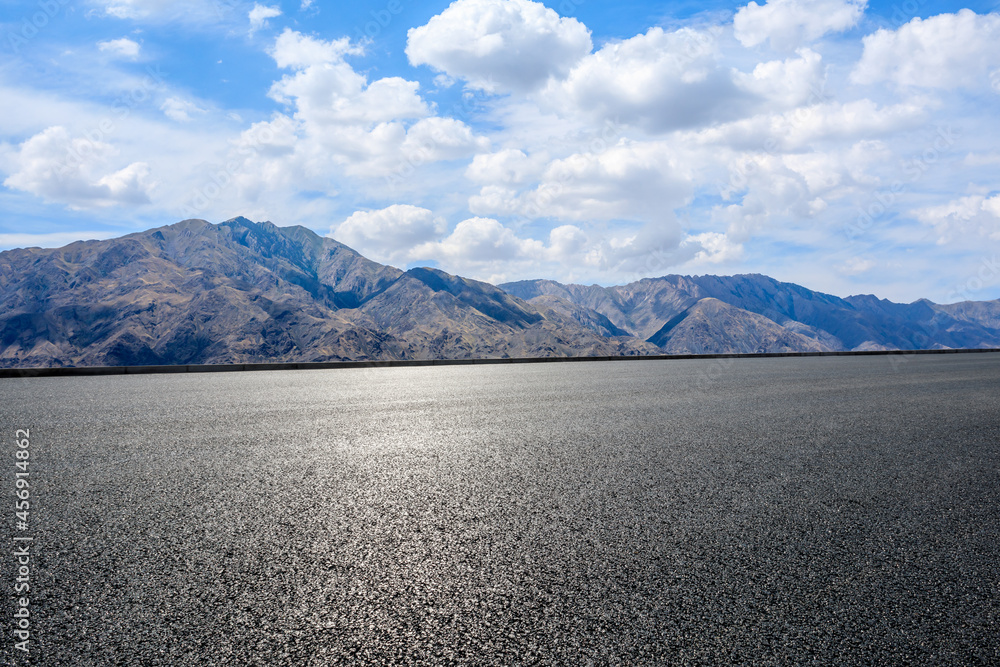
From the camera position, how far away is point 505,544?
3428 mm

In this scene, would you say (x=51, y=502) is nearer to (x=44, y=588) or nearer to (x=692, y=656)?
(x=44, y=588)

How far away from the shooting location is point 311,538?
3.49 meters

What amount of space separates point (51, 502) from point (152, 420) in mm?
4143

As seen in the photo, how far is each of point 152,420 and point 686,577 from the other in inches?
293

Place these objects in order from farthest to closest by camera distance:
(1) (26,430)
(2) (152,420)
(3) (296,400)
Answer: (3) (296,400) → (2) (152,420) → (1) (26,430)

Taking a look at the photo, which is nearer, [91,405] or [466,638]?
[466,638]

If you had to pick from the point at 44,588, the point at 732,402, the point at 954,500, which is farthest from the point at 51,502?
the point at 732,402

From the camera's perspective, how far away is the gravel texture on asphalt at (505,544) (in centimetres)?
238

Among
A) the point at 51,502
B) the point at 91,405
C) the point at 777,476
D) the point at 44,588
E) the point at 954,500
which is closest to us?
the point at 44,588

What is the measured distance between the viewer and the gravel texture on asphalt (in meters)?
2.38

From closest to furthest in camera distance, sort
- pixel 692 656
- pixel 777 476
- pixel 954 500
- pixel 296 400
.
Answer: pixel 692 656
pixel 954 500
pixel 777 476
pixel 296 400

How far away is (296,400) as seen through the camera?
35.3ft

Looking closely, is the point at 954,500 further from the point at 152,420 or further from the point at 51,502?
the point at 152,420

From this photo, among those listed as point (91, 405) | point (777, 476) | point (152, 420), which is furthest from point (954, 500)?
point (91, 405)
